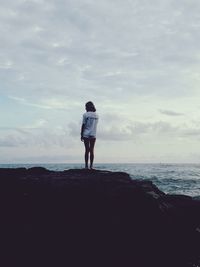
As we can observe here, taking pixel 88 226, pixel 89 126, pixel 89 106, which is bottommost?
pixel 88 226

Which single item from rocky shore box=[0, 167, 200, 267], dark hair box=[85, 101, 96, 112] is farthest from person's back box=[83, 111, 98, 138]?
rocky shore box=[0, 167, 200, 267]

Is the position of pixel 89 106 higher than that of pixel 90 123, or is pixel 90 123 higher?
pixel 89 106

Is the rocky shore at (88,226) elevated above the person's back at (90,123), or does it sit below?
below

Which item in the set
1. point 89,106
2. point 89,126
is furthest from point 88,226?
point 89,106

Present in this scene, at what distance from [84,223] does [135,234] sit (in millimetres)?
1220

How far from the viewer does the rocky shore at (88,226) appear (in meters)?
7.93

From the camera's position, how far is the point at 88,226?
8.20m

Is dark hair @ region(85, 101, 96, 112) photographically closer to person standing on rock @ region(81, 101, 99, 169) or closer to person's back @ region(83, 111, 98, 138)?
person standing on rock @ region(81, 101, 99, 169)

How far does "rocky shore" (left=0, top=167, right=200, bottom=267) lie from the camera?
7934 millimetres

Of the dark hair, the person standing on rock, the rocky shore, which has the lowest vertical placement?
the rocky shore

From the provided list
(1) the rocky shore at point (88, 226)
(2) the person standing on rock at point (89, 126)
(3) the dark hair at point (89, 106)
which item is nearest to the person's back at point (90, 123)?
(2) the person standing on rock at point (89, 126)

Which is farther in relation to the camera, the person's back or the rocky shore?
the person's back

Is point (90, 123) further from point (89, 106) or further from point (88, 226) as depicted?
point (88, 226)

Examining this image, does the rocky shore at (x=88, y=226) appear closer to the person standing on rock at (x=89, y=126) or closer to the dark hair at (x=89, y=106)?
the person standing on rock at (x=89, y=126)
